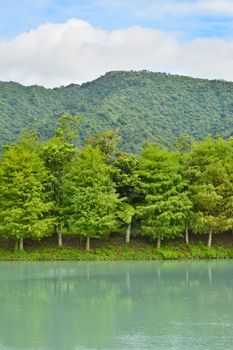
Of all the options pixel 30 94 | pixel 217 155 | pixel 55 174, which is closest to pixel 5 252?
pixel 55 174

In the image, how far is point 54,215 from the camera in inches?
1753

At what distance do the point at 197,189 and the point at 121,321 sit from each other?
22.2m

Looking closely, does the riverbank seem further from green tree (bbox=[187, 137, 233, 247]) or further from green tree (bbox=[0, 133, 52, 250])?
green tree (bbox=[187, 137, 233, 247])

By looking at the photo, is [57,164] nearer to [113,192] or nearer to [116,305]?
[113,192]

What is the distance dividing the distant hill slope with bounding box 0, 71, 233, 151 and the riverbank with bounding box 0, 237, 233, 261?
36874 mm

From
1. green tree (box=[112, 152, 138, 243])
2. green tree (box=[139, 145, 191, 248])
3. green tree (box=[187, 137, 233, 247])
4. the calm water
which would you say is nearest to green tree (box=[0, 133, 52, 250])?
the calm water

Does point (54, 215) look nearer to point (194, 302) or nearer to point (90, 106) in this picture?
point (194, 302)

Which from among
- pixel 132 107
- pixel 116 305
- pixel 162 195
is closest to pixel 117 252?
pixel 162 195

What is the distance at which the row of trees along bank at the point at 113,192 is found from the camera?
141ft

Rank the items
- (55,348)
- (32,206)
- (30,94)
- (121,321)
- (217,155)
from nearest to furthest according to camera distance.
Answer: (55,348) < (121,321) < (32,206) < (217,155) < (30,94)

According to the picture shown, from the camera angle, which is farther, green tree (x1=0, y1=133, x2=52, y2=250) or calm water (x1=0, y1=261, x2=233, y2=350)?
green tree (x1=0, y1=133, x2=52, y2=250)

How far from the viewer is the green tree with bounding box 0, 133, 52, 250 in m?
42.1

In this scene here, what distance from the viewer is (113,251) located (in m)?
43.3

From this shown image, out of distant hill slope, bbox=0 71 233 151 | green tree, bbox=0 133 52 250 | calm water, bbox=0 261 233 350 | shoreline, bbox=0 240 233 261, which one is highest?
distant hill slope, bbox=0 71 233 151
